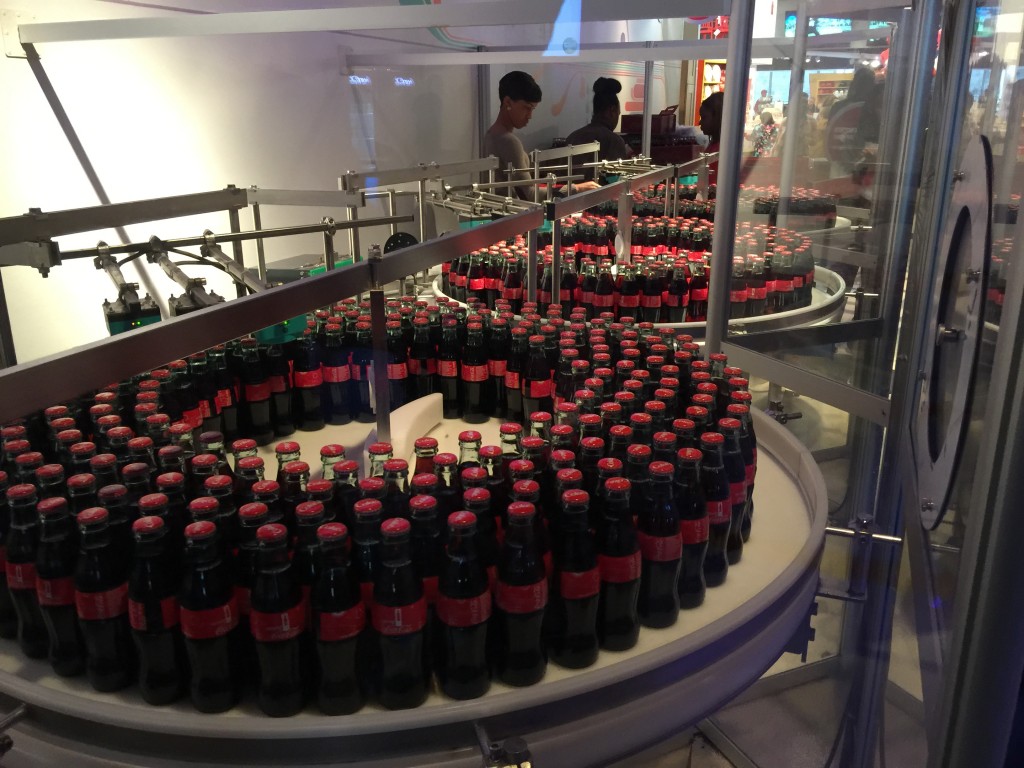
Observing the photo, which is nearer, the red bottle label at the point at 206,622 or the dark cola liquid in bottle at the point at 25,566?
the red bottle label at the point at 206,622

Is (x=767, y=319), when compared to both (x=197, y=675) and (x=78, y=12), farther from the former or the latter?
(x=78, y=12)

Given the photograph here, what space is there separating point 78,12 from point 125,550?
142 inches

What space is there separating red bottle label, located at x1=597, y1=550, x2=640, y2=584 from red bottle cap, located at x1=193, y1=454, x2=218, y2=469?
0.70m

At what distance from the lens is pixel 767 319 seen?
9.79 ft

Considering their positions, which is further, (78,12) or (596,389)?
(78,12)

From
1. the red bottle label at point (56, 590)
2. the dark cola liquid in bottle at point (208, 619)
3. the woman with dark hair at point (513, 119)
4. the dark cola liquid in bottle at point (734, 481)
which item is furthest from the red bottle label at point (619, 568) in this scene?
the woman with dark hair at point (513, 119)

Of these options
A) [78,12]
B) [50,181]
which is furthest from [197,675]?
[78,12]

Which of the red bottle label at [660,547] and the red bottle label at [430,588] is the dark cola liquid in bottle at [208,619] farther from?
the red bottle label at [660,547]

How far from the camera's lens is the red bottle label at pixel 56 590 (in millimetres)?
1169

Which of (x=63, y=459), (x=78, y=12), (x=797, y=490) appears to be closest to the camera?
(x=63, y=459)

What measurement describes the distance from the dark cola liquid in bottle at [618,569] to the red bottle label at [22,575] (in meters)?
0.90

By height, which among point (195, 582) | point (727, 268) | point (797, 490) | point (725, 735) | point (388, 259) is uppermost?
point (388, 259)

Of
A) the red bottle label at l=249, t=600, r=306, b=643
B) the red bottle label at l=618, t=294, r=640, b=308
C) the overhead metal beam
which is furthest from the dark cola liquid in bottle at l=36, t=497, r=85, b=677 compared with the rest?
the red bottle label at l=618, t=294, r=640, b=308

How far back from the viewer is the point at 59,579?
1172mm
